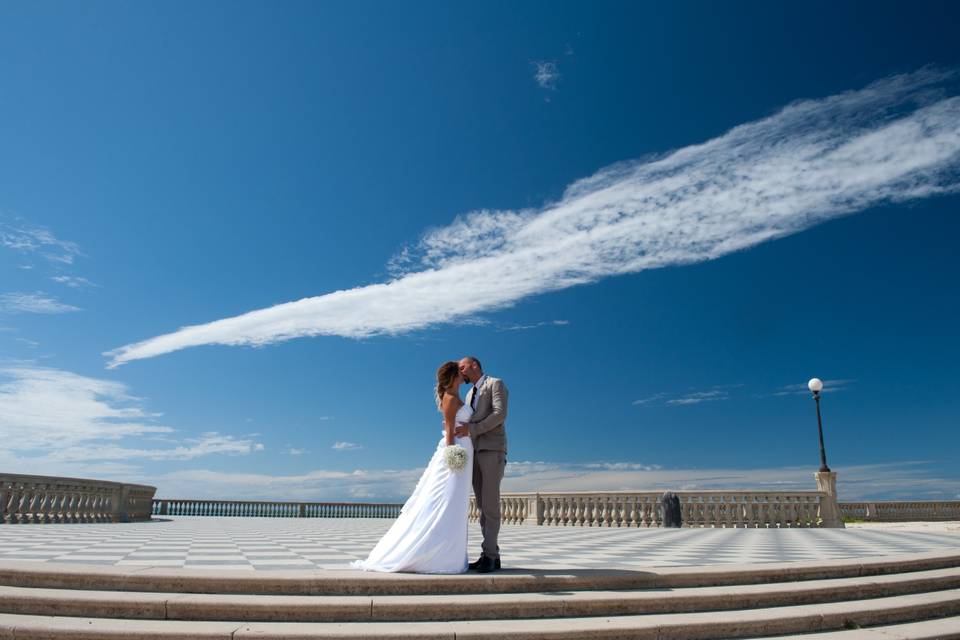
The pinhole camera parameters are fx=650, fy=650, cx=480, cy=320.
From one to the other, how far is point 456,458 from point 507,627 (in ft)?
5.61

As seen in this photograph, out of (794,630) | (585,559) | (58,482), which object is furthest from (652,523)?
(58,482)

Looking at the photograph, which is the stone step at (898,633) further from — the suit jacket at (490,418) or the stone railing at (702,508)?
the stone railing at (702,508)

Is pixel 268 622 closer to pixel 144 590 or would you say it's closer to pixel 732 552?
pixel 144 590

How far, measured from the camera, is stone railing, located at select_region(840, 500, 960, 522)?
28188 mm

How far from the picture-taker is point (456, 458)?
638 centimetres

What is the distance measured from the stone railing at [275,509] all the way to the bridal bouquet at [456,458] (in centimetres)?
2539

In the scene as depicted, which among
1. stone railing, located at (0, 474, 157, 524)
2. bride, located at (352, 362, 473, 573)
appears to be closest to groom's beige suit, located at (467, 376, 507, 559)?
bride, located at (352, 362, 473, 573)

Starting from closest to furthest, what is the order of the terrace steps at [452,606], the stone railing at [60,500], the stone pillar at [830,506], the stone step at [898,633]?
the terrace steps at [452,606], the stone step at [898,633], the stone railing at [60,500], the stone pillar at [830,506]

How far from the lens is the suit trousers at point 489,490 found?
6.35 m

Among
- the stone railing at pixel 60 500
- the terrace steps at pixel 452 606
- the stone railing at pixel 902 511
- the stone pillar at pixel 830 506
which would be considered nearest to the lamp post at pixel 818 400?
the stone pillar at pixel 830 506

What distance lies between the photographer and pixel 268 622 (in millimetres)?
5117

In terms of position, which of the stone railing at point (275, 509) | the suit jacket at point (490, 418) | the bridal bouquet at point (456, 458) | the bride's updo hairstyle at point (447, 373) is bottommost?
the stone railing at point (275, 509)

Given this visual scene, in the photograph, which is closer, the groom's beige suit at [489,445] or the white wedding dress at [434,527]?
the white wedding dress at [434,527]

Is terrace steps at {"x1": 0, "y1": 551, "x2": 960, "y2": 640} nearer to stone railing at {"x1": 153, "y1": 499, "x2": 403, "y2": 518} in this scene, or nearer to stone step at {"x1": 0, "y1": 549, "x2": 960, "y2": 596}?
stone step at {"x1": 0, "y1": 549, "x2": 960, "y2": 596}
